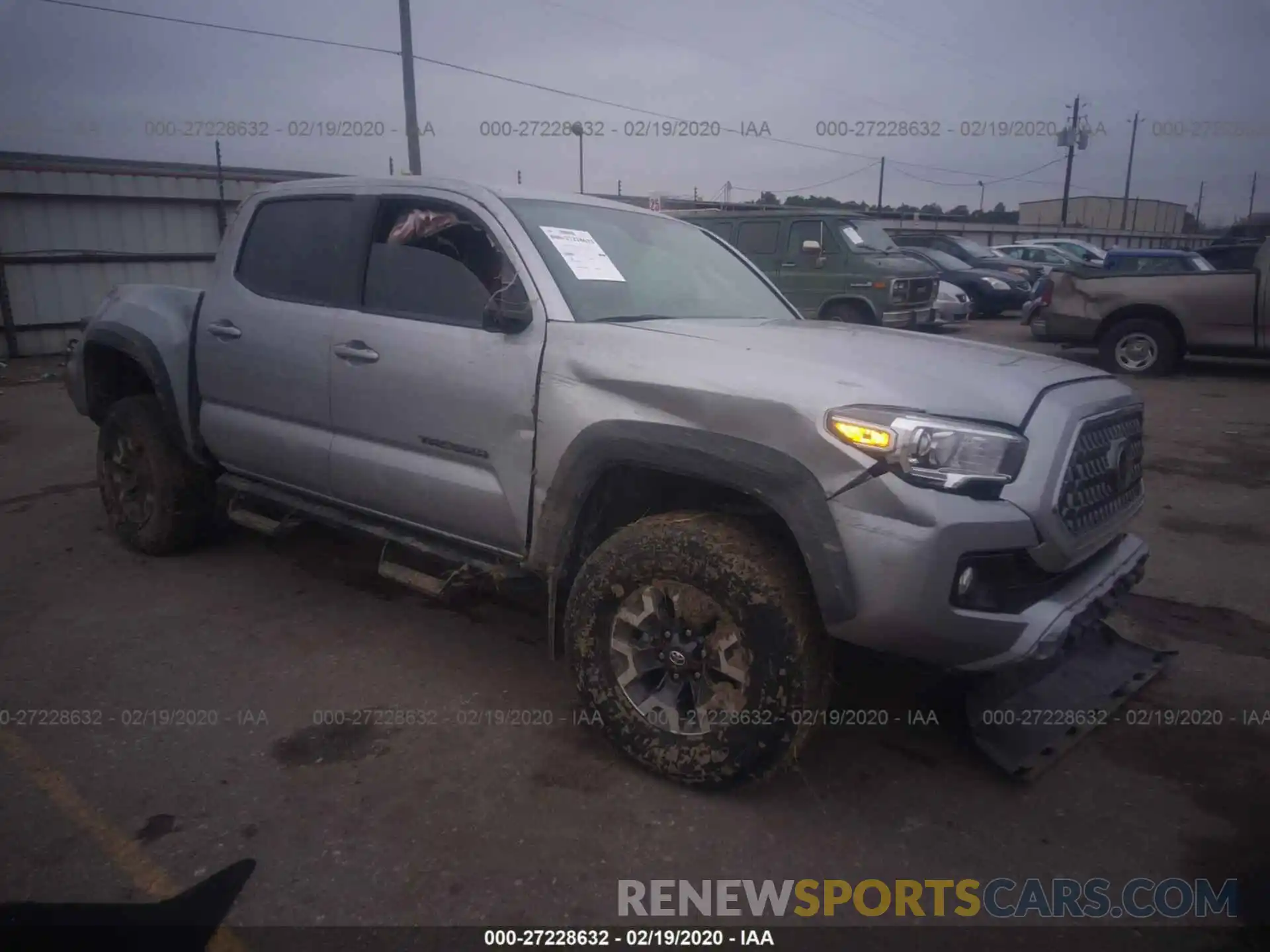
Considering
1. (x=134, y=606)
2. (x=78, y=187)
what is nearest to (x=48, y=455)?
Answer: (x=134, y=606)

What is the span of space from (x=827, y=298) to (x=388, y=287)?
932 centimetres

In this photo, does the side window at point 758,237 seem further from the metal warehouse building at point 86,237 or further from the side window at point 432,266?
the side window at point 432,266

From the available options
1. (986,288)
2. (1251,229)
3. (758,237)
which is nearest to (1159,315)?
(758,237)

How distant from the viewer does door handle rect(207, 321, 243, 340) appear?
4.28 meters

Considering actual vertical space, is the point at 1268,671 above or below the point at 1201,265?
below

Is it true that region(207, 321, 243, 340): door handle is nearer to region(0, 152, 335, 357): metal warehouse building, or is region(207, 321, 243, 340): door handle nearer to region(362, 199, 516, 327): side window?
region(362, 199, 516, 327): side window

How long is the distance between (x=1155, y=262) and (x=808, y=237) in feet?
17.4

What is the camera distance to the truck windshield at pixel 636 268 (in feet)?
11.0

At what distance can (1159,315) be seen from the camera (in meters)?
11.0

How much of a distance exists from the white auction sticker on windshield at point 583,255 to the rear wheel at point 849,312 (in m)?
8.80

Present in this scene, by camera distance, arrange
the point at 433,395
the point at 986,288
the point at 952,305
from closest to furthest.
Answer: the point at 433,395 → the point at 952,305 → the point at 986,288

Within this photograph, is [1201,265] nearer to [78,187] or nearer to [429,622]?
[429,622]

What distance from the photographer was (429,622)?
4246mm

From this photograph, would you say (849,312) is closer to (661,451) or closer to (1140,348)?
(1140,348)
